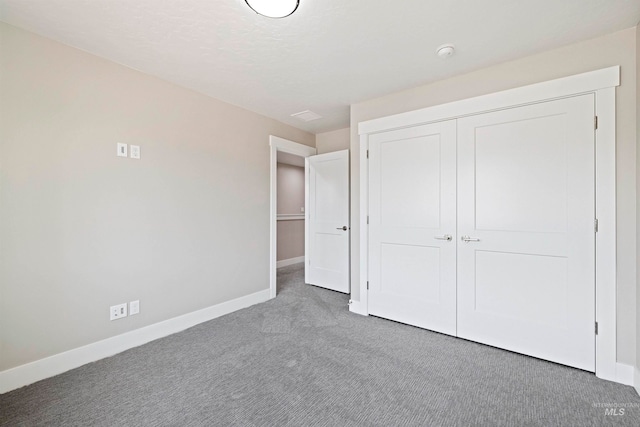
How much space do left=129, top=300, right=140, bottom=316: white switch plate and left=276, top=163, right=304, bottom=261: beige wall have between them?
3.42m

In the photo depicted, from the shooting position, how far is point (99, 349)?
2.27 m

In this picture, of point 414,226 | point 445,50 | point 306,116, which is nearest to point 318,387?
point 414,226

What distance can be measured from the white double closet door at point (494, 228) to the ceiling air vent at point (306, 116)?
101 cm

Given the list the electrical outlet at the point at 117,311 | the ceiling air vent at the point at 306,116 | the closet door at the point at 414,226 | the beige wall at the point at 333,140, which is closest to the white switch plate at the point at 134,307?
the electrical outlet at the point at 117,311

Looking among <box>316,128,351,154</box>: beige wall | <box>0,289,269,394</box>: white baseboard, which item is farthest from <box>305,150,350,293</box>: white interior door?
<box>0,289,269,394</box>: white baseboard

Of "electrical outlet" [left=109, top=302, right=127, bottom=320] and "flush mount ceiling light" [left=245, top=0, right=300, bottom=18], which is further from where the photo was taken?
"electrical outlet" [left=109, top=302, right=127, bottom=320]

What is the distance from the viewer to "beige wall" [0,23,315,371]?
192 cm

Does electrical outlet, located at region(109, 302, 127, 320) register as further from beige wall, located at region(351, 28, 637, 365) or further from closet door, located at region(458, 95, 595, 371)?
beige wall, located at region(351, 28, 637, 365)

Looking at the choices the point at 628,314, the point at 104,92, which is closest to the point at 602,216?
the point at 628,314

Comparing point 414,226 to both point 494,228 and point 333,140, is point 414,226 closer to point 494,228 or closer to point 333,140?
point 494,228

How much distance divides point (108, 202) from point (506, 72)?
3.67 metres

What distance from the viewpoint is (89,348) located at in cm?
222

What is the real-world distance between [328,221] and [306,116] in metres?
1.59

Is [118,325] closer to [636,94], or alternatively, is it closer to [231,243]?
[231,243]
